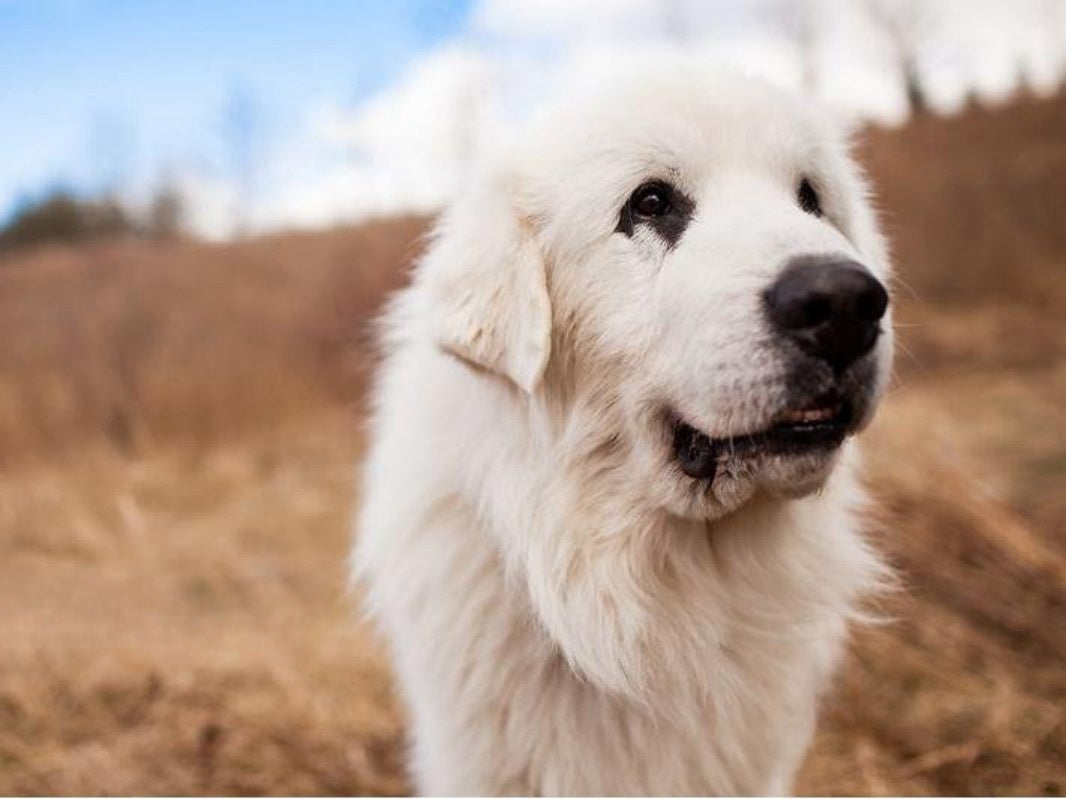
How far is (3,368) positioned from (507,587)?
768cm

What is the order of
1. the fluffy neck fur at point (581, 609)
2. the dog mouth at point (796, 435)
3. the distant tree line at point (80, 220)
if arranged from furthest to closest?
the distant tree line at point (80, 220)
the fluffy neck fur at point (581, 609)
the dog mouth at point (796, 435)

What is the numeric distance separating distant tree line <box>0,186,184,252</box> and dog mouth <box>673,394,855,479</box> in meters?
20.6

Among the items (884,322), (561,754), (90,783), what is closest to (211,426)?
(90,783)

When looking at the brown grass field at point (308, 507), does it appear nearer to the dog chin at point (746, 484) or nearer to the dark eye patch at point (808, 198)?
the dark eye patch at point (808, 198)

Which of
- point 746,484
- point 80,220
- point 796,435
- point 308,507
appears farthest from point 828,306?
point 80,220

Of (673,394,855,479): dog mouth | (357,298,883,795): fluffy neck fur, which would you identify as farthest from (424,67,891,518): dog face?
(357,298,883,795): fluffy neck fur

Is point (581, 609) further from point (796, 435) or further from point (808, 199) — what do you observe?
point (808, 199)

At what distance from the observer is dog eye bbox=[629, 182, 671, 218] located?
209cm

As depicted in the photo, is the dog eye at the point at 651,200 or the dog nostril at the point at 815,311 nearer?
the dog nostril at the point at 815,311

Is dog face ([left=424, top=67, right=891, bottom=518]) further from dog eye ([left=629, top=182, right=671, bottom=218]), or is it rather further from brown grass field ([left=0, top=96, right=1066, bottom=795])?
brown grass field ([left=0, top=96, right=1066, bottom=795])

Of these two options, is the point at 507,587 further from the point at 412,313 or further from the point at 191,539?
the point at 191,539

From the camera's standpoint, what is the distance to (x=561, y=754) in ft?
7.06

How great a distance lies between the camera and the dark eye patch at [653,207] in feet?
6.83

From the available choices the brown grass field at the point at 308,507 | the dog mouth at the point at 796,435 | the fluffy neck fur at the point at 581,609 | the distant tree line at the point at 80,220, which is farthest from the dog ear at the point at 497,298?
the distant tree line at the point at 80,220
